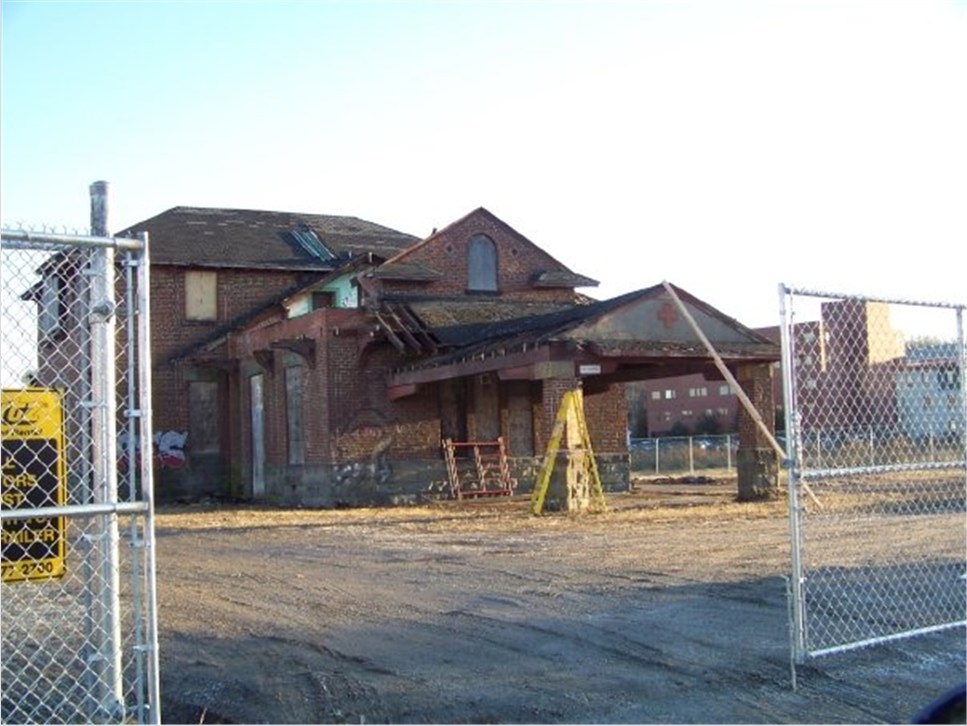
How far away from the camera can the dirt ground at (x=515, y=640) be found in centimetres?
693

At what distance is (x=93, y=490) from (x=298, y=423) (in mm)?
23489

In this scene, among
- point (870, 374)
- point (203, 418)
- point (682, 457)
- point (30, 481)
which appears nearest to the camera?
point (30, 481)

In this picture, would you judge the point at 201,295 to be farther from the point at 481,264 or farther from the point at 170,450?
the point at 481,264

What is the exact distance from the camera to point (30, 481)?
5031 mm

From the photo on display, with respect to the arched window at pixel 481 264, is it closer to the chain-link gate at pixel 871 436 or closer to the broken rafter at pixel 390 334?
the broken rafter at pixel 390 334

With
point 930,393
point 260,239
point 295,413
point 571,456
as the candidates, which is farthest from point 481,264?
point 930,393

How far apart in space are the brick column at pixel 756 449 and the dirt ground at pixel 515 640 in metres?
7.35

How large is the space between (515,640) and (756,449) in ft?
53.2

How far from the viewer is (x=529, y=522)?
20.1 meters

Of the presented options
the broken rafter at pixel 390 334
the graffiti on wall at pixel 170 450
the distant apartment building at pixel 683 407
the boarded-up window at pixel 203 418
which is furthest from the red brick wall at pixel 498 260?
the distant apartment building at pixel 683 407

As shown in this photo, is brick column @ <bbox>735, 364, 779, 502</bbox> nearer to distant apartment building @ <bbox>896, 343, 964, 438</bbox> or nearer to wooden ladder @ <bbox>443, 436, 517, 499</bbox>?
wooden ladder @ <bbox>443, 436, 517, 499</bbox>

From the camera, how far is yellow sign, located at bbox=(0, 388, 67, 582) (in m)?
4.98

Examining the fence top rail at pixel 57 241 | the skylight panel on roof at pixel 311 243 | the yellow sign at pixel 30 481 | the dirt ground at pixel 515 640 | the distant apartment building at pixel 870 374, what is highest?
the skylight panel on roof at pixel 311 243

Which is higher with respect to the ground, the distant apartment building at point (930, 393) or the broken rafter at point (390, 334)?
the broken rafter at point (390, 334)
